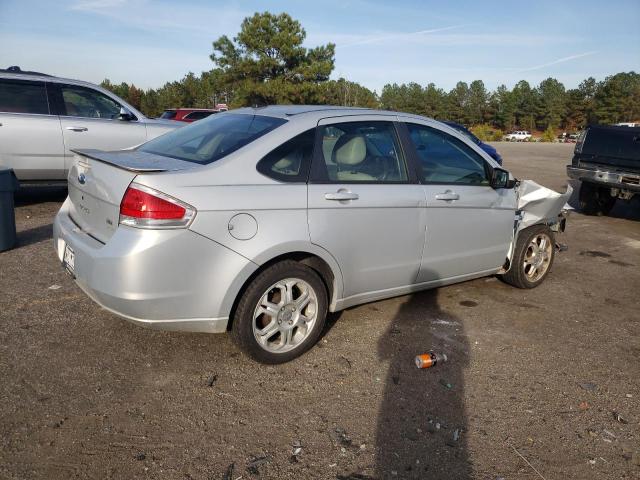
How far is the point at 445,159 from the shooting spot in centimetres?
440

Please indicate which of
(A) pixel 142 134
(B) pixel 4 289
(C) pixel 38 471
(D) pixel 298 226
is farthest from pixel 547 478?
(A) pixel 142 134

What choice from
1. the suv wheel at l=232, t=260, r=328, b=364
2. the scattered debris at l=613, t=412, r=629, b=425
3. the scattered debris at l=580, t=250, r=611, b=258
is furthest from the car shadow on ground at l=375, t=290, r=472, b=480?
the scattered debris at l=580, t=250, r=611, b=258

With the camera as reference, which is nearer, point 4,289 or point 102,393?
point 102,393

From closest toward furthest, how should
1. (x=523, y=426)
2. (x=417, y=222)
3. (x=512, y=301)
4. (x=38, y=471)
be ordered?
(x=38, y=471) → (x=523, y=426) → (x=417, y=222) → (x=512, y=301)

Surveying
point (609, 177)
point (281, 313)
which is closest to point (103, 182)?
point (281, 313)

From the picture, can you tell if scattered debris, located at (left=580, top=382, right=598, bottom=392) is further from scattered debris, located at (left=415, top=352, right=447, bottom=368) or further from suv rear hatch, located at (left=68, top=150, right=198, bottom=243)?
suv rear hatch, located at (left=68, top=150, right=198, bottom=243)

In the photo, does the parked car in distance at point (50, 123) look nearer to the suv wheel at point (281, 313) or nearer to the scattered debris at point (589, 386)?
the suv wheel at point (281, 313)

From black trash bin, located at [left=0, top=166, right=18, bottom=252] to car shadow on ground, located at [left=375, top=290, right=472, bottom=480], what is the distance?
425 centimetres

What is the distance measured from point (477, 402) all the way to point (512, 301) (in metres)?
2.02

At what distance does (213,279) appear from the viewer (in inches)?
123

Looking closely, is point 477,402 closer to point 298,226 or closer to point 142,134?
point 298,226

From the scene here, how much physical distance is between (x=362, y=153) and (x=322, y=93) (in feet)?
126

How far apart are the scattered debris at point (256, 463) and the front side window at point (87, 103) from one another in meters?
7.07

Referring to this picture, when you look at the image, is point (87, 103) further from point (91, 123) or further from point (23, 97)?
point (23, 97)
